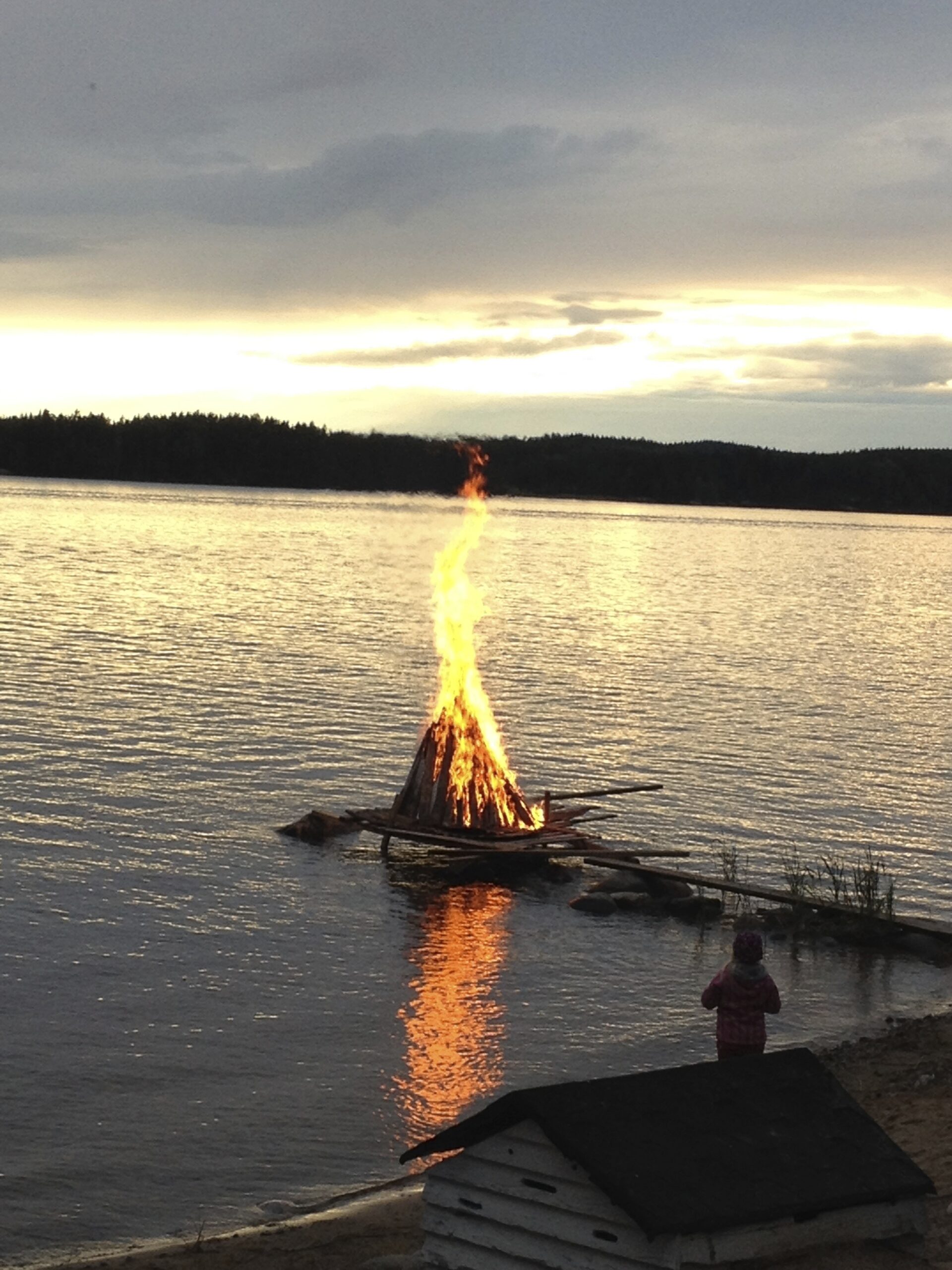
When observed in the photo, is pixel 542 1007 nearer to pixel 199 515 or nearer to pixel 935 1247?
pixel 935 1247

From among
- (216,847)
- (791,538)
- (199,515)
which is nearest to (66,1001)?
(216,847)

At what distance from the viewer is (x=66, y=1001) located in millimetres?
19000

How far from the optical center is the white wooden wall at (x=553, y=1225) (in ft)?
31.4

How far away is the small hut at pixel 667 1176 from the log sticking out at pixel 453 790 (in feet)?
53.2

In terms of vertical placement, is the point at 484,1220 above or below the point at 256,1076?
above

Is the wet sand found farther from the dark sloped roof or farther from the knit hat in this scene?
the knit hat

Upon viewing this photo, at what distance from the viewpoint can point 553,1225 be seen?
32.3 feet

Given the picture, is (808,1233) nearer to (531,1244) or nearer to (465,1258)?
(531,1244)

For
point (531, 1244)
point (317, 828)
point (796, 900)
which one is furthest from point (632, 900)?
point (531, 1244)

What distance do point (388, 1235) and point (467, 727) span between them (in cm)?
1459

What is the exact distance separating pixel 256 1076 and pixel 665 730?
26.0 m

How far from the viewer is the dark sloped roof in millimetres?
9516

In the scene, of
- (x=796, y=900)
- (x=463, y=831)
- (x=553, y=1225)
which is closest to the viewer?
(x=553, y=1225)

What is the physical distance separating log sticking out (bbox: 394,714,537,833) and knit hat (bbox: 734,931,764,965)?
43.0 ft
